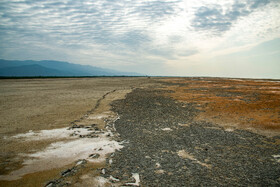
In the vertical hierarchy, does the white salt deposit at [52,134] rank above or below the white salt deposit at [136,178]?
above

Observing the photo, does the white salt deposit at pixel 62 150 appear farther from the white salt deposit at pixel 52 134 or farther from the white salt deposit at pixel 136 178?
the white salt deposit at pixel 136 178

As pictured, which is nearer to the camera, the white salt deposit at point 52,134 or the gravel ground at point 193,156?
the gravel ground at point 193,156

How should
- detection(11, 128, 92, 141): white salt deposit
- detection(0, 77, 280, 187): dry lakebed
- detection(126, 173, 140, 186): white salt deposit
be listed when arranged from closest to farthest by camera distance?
1. detection(126, 173, 140, 186): white salt deposit
2. detection(0, 77, 280, 187): dry lakebed
3. detection(11, 128, 92, 141): white salt deposit

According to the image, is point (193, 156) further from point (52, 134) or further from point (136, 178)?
point (52, 134)

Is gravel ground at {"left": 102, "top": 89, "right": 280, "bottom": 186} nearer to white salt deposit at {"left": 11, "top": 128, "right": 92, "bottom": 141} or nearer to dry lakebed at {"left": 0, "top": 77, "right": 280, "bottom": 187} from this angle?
dry lakebed at {"left": 0, "top": 77, "right": 280, "bottom": 187}

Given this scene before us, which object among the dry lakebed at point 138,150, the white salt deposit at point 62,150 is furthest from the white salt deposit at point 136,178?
the white salt deposit at point 62,150

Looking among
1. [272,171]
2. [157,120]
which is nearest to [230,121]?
[157,120]

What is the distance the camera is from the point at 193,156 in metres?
9.29

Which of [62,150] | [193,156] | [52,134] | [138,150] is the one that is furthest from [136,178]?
[52,134]

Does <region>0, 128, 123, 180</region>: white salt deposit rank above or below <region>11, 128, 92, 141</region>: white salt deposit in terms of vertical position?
below

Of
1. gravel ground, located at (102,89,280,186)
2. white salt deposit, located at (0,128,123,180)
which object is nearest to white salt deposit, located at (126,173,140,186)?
gravel ground, located at (102,89,280,186)

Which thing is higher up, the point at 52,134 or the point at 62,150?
the point at 52,134

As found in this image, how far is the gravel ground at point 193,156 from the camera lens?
718cm

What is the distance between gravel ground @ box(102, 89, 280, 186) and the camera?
718cm
